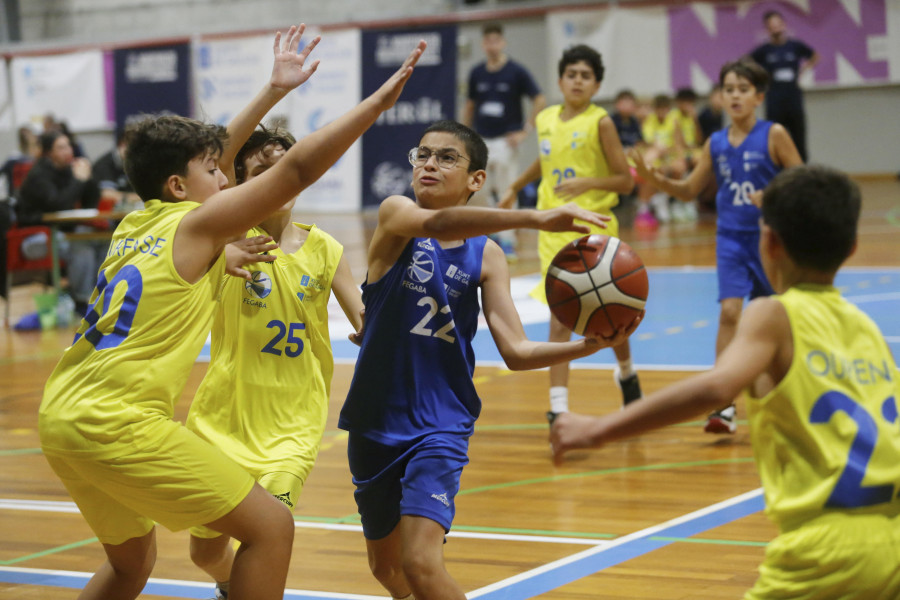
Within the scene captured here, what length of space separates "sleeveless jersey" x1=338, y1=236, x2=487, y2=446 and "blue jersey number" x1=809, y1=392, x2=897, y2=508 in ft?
4.34

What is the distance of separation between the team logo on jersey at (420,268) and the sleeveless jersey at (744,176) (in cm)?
346

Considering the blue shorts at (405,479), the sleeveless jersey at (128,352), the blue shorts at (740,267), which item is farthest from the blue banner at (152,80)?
the sleeveless jersey at (128,352)

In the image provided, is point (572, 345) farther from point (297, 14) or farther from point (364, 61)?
point (297, 14)

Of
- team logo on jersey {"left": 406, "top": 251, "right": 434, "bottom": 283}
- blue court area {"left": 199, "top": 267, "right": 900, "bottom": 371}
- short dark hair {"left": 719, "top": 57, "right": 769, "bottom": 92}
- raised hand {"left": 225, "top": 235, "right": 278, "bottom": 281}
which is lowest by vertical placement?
blue court area {"left": 199, "top": 267, "right": 900, "bottom": 371}

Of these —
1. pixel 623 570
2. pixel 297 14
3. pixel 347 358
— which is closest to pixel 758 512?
pixel 623 570

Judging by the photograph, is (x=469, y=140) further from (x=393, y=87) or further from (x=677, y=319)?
(x=677, y=319)

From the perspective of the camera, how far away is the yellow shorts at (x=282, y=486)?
3535 mm

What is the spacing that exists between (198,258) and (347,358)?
20.1ft

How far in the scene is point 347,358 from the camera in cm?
915

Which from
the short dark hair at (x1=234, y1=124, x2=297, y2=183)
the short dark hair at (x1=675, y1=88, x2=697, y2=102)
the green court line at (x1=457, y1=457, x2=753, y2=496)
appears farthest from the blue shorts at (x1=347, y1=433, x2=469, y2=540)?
the short dark hair at (x1=675, y1=88, x2=697, y2=102)

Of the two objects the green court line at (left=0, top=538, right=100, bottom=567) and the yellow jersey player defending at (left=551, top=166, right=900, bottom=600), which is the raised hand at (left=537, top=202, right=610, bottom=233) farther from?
the green court line at (left=0, top=538, right=100, bottom=567)

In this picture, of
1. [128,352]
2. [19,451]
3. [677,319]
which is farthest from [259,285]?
[677,319]

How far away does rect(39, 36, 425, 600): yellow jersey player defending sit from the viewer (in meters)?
2.95

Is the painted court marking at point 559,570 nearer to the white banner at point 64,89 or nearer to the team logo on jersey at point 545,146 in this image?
the team logo on jersey at point 545,146
